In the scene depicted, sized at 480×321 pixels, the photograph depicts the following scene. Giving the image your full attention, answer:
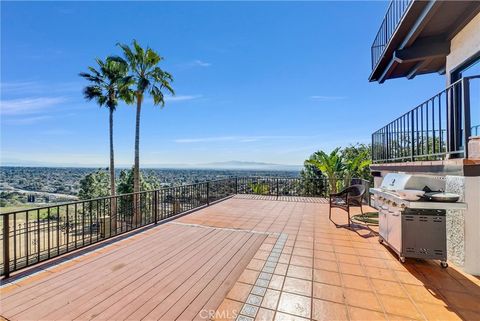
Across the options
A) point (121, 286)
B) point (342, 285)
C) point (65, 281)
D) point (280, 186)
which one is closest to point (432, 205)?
point (342, 285)

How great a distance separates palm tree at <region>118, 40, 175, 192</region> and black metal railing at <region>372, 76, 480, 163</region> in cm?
966

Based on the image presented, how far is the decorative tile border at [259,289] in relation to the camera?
6.11ft

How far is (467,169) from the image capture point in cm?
231

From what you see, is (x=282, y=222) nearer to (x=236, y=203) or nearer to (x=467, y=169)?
(x=236, y=203)

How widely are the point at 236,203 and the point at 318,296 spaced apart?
538cm

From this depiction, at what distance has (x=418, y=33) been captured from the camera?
3.84 m

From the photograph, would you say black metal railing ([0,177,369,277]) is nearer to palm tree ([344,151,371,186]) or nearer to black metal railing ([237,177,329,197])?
black metal railing ([237,177,329,197])

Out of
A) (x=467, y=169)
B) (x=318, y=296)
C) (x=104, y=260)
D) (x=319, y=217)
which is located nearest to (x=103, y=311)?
(x=104, y=260)

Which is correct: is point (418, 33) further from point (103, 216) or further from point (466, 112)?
point (103, 216)

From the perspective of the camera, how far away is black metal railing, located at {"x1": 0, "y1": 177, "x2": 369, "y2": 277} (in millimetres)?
2787

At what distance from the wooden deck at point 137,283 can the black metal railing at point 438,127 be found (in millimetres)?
3393

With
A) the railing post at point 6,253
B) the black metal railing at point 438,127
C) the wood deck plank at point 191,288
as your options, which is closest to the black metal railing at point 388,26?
the black metal railing at point 438,127

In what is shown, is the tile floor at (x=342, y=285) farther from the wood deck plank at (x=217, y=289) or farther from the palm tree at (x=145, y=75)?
the palm tree at (x=145, y=75)

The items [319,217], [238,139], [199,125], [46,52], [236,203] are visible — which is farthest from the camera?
[238,139]
